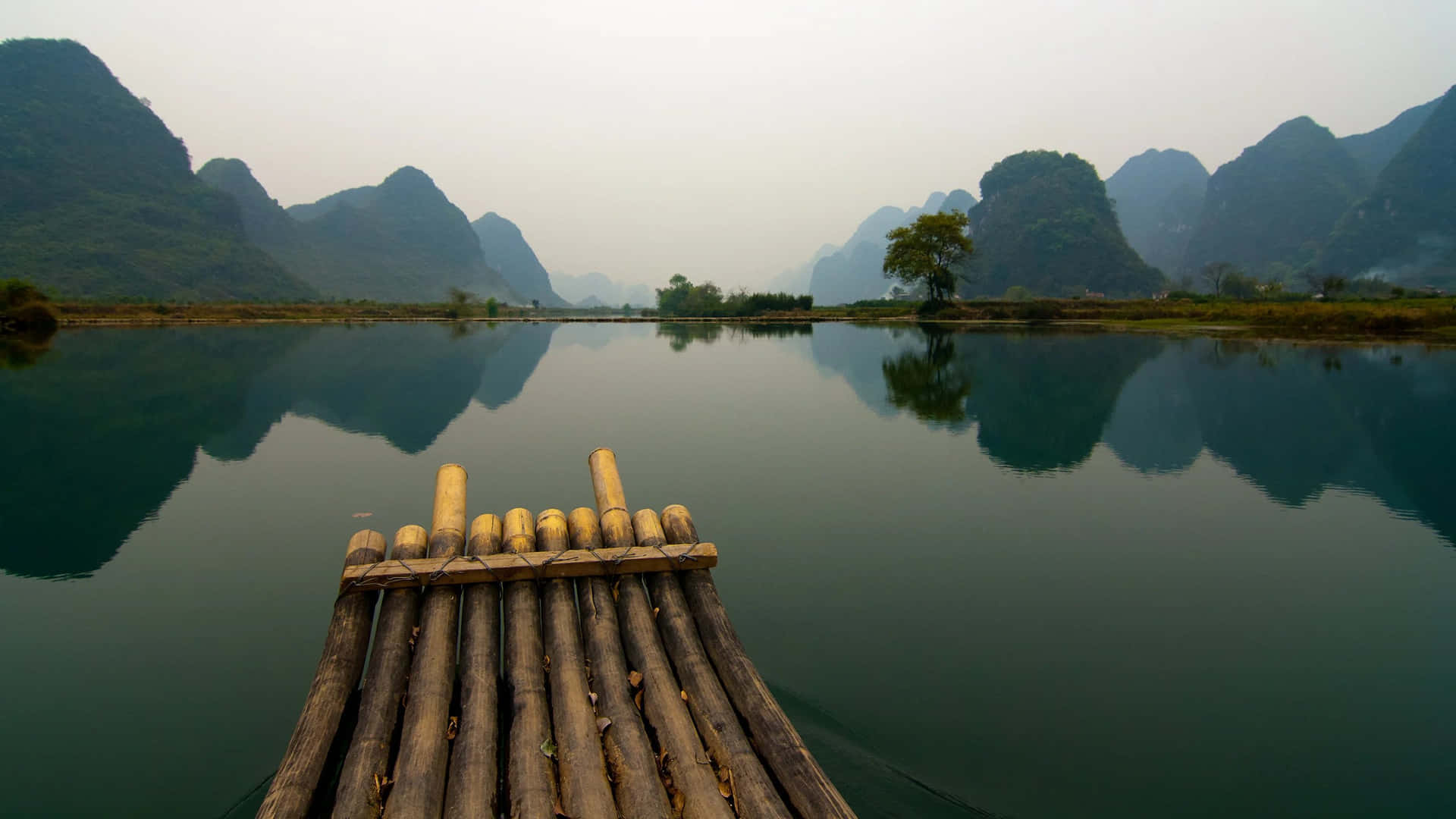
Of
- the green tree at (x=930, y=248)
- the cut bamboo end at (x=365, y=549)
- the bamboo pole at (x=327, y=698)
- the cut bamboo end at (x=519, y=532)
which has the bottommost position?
the bamboo pole at (x=327, y=698)

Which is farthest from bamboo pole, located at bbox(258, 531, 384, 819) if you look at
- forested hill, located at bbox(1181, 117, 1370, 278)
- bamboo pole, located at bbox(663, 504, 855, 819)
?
forested hill, located at bbox(1181, 117, 1370, 278)

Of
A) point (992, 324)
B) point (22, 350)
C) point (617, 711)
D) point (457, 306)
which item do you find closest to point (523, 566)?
point (617, 711)

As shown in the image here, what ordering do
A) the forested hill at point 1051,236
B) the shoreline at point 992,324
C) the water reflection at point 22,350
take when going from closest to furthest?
the water reflection at point 22,350, the shoreline at point 992,324, the forested hill at point 1051,236

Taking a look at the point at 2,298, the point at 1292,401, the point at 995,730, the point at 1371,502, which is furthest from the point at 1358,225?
the point at 2,298

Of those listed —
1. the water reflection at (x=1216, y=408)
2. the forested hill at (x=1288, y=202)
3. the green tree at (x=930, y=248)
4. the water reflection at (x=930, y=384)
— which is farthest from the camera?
the forested hill at (x=1288, y=202)

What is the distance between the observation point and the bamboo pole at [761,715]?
3.13 m

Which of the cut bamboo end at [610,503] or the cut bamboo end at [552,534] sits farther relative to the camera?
the cut bamboo end at [610,503]

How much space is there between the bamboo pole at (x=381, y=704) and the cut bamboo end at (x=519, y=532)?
0.68m

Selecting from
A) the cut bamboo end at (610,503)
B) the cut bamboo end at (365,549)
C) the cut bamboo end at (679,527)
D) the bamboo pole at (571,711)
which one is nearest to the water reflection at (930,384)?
the cut bamboo end at (610,503)

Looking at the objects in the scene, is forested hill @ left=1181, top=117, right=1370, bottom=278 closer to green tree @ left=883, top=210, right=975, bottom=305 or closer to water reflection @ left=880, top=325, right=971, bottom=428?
green tree @ left=883, top=210, right=975, bottom=305

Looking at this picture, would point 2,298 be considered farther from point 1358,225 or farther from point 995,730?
A: point 1358,225

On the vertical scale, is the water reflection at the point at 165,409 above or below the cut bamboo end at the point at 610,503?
below

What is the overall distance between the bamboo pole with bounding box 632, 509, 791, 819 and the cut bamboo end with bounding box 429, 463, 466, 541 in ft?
5.21

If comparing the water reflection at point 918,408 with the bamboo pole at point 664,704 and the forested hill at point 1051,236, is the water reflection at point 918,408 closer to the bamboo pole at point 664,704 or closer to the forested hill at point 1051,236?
the bamboo pole at point 664,704
